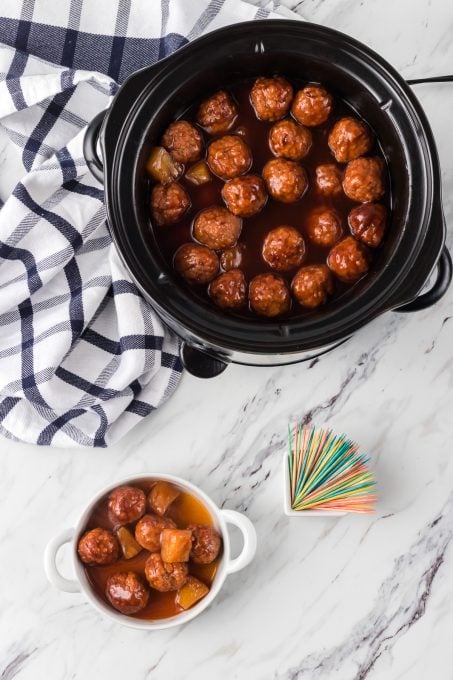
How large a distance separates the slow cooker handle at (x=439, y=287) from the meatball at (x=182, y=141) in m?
0.43

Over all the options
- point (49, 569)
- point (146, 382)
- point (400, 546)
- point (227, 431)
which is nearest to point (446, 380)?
point (400, 546)

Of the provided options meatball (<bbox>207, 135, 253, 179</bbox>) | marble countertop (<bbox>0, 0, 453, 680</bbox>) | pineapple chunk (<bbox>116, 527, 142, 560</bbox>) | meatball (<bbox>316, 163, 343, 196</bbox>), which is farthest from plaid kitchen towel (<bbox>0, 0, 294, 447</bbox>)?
meatball (<bbox>316, 163, 343, 196</bbox>)

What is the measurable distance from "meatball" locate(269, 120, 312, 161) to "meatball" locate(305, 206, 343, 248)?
10 cm

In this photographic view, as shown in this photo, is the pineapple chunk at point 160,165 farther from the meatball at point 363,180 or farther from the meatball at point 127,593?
the meatball at point 127,593

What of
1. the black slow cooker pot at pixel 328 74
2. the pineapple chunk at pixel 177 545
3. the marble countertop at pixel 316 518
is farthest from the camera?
the marble countertop at pixel 316 518

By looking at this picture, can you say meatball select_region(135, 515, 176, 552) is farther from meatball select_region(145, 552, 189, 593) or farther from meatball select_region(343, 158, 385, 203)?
meatball select_region(343, 158, 385, 203)

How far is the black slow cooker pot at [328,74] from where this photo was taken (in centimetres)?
132

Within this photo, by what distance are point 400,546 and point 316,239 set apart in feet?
2.11

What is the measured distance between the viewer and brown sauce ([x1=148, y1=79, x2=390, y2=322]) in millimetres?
1405

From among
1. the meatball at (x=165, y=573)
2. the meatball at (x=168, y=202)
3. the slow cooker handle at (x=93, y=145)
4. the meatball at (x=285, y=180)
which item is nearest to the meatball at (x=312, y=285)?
the meatball at (x=285, y=180)

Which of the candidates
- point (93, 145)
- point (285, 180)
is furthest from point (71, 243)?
point (285, 180)

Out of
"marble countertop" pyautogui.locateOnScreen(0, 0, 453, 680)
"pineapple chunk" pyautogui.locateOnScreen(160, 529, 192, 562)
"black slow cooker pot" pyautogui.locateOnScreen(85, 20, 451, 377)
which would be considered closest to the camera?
"black slow cooker pot" pyautogui.locateOnScreen(85, 20, 451, 377)

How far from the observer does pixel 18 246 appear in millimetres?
1570

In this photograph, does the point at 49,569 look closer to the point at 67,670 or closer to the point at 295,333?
the point at 67,670
